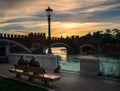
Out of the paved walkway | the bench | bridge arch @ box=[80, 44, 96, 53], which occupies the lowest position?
the paved walkway

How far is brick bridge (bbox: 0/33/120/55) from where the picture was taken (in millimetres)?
76312

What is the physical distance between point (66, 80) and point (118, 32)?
111911 millimetres

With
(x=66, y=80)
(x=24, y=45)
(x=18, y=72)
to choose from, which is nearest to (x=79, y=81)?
(x=66, y=80)

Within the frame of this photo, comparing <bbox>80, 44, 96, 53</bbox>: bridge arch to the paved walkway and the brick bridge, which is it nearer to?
the brick bridge

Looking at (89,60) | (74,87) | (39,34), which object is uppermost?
(39,34)

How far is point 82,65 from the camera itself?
14.7 metres

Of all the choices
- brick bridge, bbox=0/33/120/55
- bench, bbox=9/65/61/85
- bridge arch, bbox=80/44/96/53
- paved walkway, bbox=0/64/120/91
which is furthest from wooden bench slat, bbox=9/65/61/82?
bridge arch, bbox=80/44/96/53

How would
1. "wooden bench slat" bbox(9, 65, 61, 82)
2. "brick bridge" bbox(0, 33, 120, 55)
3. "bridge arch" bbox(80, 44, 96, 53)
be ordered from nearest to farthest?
"wooden bench slat" bbox(9, 65, 61, 82) < "brick bridge" bbox(0, 33, 120, 55) < "bridge arch" bbox(80, 44, 96, 53)

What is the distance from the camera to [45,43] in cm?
8438

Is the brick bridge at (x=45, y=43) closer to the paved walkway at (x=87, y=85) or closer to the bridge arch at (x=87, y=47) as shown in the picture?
the bridge arch at (x=87, y=47)

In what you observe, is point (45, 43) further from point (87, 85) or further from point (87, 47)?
point (87, 85)

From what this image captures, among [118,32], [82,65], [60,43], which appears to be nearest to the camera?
[82,65]

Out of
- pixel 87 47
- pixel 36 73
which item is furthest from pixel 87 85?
pixel 87 47

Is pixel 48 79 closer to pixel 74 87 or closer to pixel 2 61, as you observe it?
pixel 74 87
